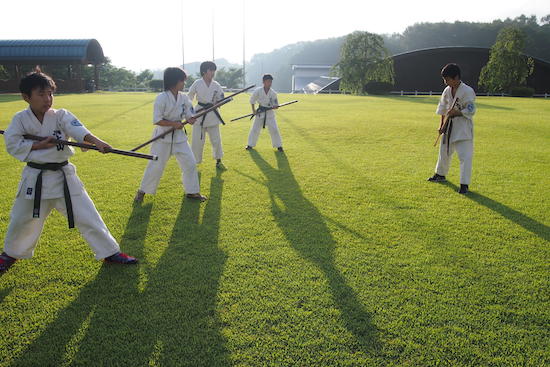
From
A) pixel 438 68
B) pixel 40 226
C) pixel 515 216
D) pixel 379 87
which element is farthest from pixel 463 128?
pixel 438 68

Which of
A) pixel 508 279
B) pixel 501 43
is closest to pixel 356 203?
pixel 508 279

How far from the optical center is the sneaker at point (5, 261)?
10.5ft

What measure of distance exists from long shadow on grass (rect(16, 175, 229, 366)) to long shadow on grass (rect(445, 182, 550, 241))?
388 centimetres

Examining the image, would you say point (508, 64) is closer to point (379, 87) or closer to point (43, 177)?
point (379, 87)

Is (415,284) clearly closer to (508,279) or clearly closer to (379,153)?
(508,279)

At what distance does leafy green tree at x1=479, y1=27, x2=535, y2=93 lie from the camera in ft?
119

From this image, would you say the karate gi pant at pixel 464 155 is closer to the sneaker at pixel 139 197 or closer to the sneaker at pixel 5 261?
the sneaker at pixel 139 197

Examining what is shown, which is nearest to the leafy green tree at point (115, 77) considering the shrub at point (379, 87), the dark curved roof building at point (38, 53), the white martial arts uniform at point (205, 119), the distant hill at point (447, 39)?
the dark curved roof building at point (38, 53)

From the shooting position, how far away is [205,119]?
269 inches

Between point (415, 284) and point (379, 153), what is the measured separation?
587 cm

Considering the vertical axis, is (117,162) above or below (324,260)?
above

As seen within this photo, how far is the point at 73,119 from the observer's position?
10.3 feet

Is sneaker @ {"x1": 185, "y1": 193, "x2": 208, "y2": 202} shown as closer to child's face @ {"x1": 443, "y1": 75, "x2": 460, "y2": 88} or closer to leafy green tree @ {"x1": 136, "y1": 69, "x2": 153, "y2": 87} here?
child's face @ {"x1": 443, "y1": 75, "x2": 460, "y2": 88}

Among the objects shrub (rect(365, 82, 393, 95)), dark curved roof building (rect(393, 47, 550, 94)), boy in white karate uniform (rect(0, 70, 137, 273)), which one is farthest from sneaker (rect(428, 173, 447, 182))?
dark curved roof building (rect(393, 47, 550, 94))
